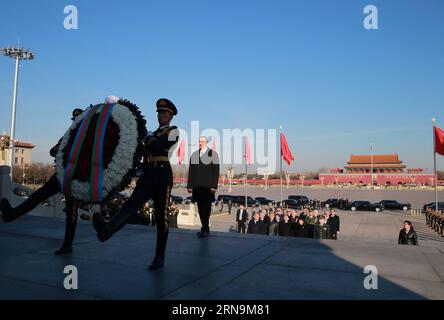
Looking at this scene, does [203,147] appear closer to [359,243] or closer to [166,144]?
[166,144]

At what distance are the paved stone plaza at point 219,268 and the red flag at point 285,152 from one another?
17.3 m

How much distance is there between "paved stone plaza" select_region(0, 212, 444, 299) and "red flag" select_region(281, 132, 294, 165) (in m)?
17.3

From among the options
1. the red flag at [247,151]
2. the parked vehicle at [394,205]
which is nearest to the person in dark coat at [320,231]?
the red flag at [247,151]

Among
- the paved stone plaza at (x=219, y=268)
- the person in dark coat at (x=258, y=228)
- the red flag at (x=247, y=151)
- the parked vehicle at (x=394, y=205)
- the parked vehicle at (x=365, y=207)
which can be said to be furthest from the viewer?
the parked vehicle at (x=394, y=205)

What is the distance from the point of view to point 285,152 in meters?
22.7

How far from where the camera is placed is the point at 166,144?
3.59m

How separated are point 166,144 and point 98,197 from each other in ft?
2.96

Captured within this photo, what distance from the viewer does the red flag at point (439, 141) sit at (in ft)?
58.2

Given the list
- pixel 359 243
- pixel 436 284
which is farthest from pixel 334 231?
pixel 436 284

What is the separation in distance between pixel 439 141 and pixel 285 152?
8.47 m

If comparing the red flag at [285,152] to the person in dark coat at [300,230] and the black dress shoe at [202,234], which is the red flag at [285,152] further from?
the black dress shoe at [202,234]

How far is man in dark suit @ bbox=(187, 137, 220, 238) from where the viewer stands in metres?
5.45

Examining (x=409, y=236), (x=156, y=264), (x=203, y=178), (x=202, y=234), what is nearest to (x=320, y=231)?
(x=409, y=236)
